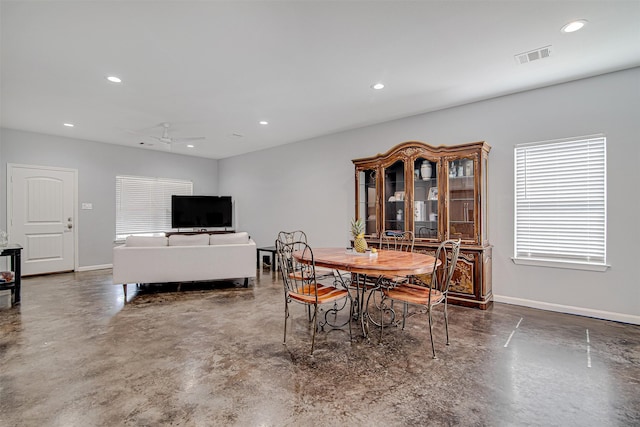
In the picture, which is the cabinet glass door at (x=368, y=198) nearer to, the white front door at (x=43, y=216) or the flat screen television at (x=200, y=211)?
the flat screen television at (x=200, y=211)

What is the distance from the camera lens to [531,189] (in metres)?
3.98

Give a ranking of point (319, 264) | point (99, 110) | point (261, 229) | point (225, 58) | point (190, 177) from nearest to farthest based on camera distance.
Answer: point (319, 264) → point (225, 58) → point (99, 110) → point (261, 229) → point (190, 177)

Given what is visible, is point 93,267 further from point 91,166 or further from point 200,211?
point 200,211

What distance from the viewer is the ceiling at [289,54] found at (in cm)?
241

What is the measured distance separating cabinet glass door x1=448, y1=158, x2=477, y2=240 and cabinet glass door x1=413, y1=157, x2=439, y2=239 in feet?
0.67

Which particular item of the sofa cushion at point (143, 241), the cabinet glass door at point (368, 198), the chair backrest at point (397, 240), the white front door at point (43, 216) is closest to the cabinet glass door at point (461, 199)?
the chair backrest at point (397, 240)

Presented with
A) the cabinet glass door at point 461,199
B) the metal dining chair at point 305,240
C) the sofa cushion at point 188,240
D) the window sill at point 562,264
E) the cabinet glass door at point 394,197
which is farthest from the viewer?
the sofa cushion at point 188,240

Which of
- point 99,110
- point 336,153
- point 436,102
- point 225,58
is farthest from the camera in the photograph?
point 336,153

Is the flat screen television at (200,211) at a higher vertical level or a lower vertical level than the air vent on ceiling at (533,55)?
lower

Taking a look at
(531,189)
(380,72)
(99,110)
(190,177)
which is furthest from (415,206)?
(190,177)

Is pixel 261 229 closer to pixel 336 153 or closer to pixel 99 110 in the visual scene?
pixel 336 153

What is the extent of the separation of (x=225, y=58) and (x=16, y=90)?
293cm

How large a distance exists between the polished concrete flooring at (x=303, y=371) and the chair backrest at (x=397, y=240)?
1.02 m

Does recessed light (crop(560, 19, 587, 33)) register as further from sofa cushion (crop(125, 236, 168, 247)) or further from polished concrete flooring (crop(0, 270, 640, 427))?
sofa cushion (crop(125, 236, 168, 247))
